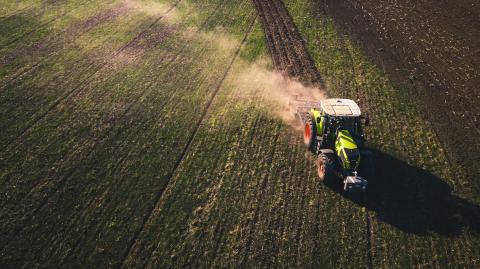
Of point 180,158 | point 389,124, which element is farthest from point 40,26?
point 389,124

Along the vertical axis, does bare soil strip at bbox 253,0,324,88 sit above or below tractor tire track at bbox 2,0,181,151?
above

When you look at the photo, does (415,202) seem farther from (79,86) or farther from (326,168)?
(79,86)

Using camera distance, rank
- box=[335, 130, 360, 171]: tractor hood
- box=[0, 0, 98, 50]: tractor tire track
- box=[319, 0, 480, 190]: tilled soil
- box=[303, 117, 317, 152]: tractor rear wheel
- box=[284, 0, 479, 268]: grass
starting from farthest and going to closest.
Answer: box=[0, 0, 98, 50]: tractor tire track, box=[319, 0, 480, 190]: tilled soil, box=[303, 117, 317, 152]: tractor rear wheel, box=[335, 130, 360, 171]: tractor hood, box=[284, 0, 479, 268]: grass

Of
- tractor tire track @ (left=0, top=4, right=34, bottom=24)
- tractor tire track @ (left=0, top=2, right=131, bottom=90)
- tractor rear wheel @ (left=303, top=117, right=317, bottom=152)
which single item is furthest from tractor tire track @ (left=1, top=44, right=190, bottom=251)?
tractor tire track @ (left=0, top=4, right=34, bottom=24)

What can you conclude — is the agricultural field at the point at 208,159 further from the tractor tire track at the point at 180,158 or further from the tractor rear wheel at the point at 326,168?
the tractor rear wheel at the point at 326,168

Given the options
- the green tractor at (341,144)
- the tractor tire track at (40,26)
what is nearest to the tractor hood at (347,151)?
the green tractor at (341,144)

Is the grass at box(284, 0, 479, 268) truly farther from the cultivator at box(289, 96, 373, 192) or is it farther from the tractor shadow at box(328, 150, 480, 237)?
the cultivator at box(289, 96, 373, 192)

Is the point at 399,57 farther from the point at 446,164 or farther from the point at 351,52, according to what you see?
the point at 446,164
